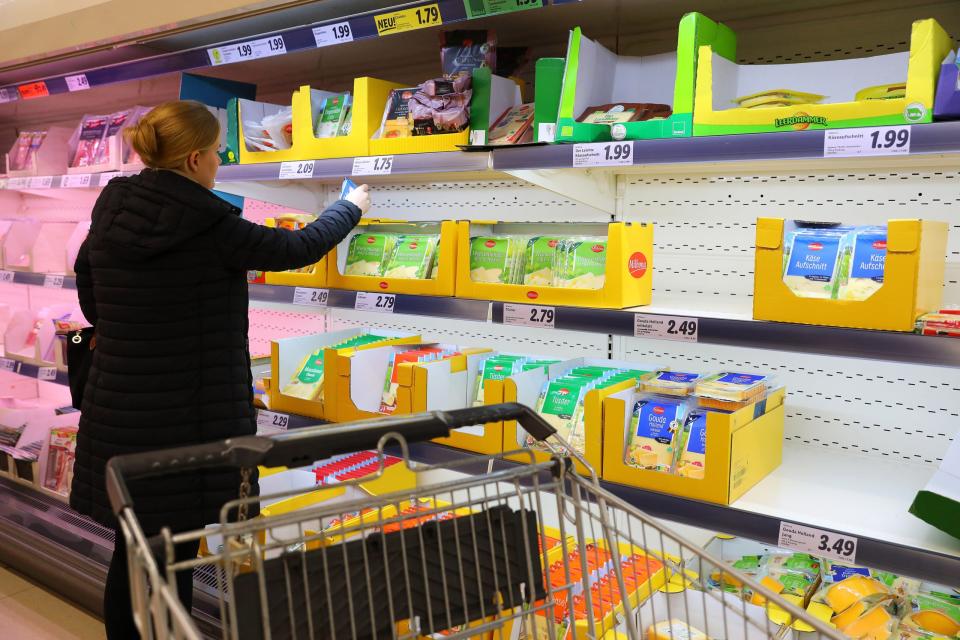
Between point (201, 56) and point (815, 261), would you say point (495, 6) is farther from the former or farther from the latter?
point (201, 56)

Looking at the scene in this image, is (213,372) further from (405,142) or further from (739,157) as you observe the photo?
(739,157)

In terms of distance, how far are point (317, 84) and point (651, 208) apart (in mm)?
1603

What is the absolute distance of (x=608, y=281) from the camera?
2.00 m

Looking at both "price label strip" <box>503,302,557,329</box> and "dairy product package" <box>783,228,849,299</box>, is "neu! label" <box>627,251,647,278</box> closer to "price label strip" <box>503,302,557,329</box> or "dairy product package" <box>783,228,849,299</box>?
"price label strip" <box>503,302,557,329</box>

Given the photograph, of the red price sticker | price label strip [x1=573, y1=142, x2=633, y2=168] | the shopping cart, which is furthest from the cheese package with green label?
the red price sticker

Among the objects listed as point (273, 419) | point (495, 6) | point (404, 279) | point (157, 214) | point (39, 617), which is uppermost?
point (495, 6)

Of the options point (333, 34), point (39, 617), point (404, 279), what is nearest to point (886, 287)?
point (404, 279)

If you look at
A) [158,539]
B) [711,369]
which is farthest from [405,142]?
[158,539]

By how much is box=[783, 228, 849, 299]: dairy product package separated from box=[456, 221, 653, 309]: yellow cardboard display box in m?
0.40

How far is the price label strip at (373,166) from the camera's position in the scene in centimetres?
234

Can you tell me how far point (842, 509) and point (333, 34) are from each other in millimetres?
1921

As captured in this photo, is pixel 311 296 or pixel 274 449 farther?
pixel 311 296

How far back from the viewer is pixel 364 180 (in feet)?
10.4

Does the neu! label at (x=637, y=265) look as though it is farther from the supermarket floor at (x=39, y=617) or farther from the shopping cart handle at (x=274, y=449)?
the supermarket floor at (x=39, y=617)
